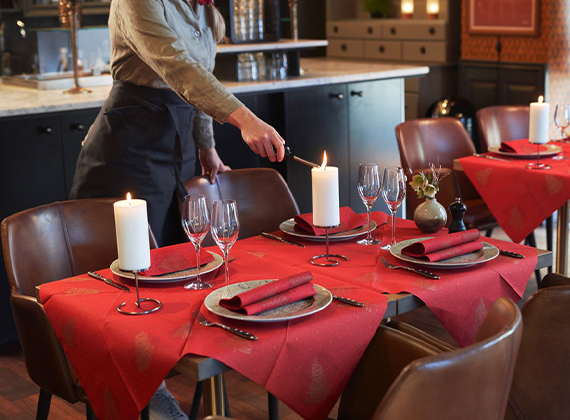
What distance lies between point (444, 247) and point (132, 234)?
70 cm

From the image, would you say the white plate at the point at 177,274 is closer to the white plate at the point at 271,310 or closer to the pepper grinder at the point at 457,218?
the white plate at the point at 271,310

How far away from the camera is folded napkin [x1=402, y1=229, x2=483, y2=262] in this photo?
174 cm

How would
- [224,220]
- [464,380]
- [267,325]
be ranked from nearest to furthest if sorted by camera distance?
[464,380], [267,325], [224,220]

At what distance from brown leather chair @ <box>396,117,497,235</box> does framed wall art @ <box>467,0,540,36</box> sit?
1977mm

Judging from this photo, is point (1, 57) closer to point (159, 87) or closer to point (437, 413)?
point (159, 87)

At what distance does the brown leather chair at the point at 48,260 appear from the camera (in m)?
1.83

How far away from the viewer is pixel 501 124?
3807 mm

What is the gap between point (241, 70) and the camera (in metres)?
3.86

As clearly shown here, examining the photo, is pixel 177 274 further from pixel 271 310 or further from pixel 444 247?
pixel 444 247

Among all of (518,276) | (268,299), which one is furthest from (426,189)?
(268,299)

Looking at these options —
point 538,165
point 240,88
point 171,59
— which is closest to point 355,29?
point 240,88

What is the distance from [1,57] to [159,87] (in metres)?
2.90

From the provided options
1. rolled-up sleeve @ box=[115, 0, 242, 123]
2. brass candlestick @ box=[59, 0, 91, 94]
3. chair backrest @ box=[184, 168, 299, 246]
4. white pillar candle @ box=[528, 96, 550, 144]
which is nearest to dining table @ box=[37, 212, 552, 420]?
rolled-up sleeve @ box=[115, 0, 242, 123]

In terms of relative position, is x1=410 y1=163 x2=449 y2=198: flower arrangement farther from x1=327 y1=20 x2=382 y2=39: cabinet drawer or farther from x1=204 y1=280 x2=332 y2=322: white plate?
x1=327 y1=20 x2=382 y2=39: cabinet drawer
